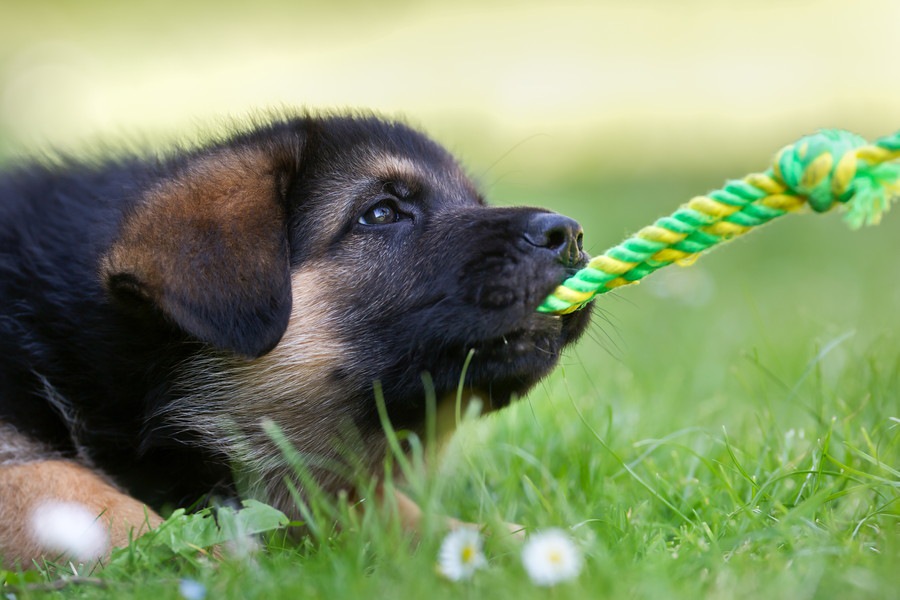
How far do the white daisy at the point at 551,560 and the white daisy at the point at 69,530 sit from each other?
1.38 metres

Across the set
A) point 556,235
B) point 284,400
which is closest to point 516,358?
point 556,235

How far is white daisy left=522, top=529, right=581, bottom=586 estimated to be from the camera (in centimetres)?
235

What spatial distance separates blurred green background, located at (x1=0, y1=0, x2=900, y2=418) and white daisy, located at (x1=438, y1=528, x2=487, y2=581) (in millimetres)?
4040

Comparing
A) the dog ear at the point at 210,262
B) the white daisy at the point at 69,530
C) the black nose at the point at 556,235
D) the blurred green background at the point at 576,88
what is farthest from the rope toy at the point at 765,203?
the blurred green background at the point at 576,88

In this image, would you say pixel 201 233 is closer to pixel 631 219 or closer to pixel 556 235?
pixel 556 235

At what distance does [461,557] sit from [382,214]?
1.55 metres

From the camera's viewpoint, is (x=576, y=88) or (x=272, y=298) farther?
(x=576, y=88)

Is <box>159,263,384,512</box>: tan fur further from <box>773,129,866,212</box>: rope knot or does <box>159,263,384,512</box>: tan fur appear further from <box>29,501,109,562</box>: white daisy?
<box>773,129,866,212</box>: rope knot

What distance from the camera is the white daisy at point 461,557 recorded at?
245 cm

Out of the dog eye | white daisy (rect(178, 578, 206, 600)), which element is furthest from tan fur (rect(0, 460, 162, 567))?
the dog eye

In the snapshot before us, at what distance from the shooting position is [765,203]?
297 cm

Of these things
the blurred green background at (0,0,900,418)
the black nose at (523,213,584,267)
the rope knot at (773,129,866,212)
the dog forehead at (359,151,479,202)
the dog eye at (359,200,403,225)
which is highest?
the rope knot at (773,129,866,212)

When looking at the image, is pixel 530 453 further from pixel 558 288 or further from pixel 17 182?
pixel 17 182

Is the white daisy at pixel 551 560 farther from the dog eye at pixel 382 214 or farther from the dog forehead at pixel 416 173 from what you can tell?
the dog forehead at pixel 416 173
